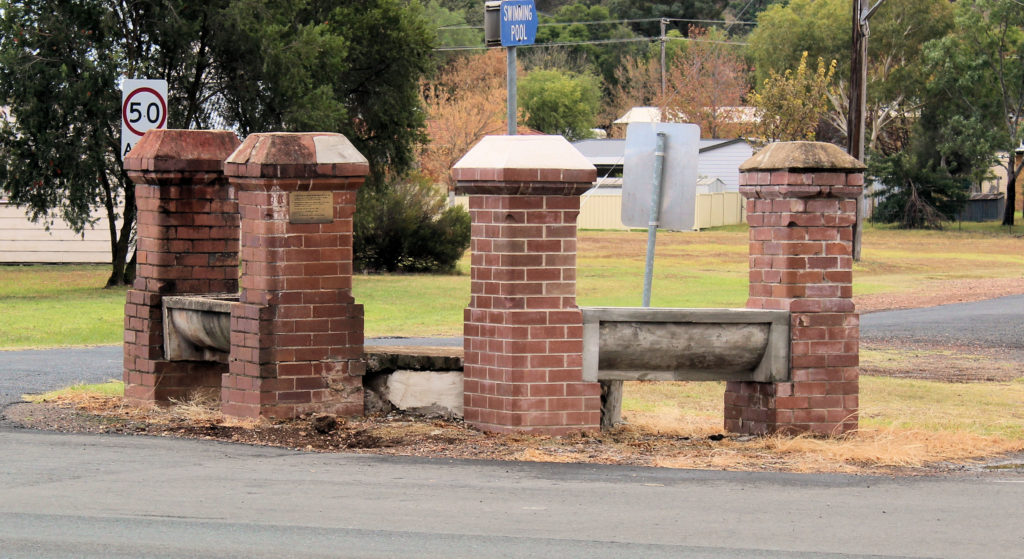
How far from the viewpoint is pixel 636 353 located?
29.1ft

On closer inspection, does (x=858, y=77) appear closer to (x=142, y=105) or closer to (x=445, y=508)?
(x=142, y=105)

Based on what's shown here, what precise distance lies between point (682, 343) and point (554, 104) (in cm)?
7171

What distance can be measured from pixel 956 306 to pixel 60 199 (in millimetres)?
16456

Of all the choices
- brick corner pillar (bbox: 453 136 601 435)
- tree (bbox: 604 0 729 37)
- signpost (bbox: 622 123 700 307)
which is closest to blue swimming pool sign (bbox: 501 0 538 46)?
signpost (bbox: 622 123 700 307)

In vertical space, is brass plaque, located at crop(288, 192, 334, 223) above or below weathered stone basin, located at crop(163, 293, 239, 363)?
above

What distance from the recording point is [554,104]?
262 feet

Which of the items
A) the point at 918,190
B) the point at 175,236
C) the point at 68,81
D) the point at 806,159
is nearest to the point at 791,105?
the point at 918,190

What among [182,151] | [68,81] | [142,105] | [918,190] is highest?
[68,81]

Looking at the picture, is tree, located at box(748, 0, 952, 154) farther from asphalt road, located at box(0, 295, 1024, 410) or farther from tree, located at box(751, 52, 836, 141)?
asphalt road, located at box(0, 295, 1024, 410)

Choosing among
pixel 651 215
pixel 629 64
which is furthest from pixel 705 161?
pixel 651 215

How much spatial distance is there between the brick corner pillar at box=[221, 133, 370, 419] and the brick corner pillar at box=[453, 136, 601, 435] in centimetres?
91

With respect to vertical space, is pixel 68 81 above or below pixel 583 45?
below

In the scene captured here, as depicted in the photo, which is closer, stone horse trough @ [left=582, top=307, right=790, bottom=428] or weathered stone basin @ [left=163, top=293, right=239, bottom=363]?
stone horse trough @ [left=582, top=307, right=790, bottom=428]

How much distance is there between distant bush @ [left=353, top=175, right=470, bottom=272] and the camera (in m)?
30.9
